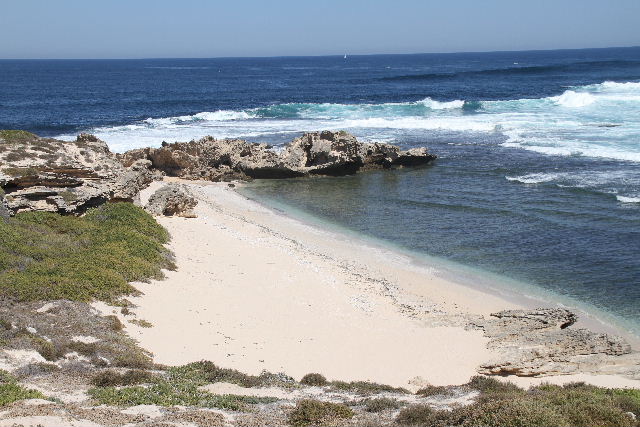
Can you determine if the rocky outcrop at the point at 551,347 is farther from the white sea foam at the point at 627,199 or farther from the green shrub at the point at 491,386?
the white sea foam at the point at 627,199

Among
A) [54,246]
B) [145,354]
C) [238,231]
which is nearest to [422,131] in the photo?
[238,231]

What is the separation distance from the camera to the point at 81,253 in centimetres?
1695

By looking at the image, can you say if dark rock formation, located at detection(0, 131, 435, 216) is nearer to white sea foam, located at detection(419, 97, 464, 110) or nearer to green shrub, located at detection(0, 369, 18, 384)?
green shrub, located at detection(0, 369, 18, 384)

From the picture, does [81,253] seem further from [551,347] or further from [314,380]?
[551,347]

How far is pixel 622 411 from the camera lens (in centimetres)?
859

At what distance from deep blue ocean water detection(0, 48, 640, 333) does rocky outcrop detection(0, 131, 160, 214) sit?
30.7 ft

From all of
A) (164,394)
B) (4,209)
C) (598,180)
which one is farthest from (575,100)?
(164,394)

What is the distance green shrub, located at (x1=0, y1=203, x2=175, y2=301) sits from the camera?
14430mm

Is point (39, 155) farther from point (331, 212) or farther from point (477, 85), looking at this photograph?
point (477, 85)

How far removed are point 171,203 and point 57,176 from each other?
16.4ft

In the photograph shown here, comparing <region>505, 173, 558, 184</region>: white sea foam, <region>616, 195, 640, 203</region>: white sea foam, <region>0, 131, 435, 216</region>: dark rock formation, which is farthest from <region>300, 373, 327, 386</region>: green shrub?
<region>505, 173, 558, 184</region>: white sea foam

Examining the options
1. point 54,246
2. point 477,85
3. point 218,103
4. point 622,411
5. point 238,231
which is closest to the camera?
point 622,411

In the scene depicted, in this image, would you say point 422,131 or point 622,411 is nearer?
point 622,411

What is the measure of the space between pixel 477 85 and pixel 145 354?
8695 cm
